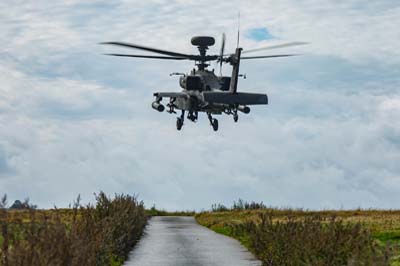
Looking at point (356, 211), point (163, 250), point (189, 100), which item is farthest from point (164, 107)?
point (163, 250)

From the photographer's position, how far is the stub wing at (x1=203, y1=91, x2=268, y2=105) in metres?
48.6

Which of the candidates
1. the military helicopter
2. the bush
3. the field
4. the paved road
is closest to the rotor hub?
the military helicopter

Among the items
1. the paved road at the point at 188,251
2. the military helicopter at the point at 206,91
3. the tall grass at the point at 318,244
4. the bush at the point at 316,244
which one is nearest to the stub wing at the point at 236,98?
the military helicopter at the point at 206,91

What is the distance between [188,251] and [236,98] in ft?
71.3

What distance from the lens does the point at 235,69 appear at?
55375 millimetres

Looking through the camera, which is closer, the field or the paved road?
the field

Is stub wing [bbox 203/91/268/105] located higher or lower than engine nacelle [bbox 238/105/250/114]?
higher

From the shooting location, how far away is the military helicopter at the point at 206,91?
49500mm

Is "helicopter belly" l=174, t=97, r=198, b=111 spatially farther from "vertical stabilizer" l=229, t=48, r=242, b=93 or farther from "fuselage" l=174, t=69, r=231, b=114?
"vertical stabilizer" l=229, t=48, r=242, b=93

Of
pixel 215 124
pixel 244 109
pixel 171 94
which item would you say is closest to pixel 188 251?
pixel 244 109

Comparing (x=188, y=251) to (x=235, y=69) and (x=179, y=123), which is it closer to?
(x=179, y=123)

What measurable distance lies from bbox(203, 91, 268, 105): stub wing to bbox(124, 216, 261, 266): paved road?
11.3 metres

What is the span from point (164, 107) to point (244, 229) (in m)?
20.4

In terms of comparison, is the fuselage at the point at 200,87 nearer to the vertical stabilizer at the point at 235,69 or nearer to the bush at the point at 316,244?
the vertical stabilizer at the point at 235,69
